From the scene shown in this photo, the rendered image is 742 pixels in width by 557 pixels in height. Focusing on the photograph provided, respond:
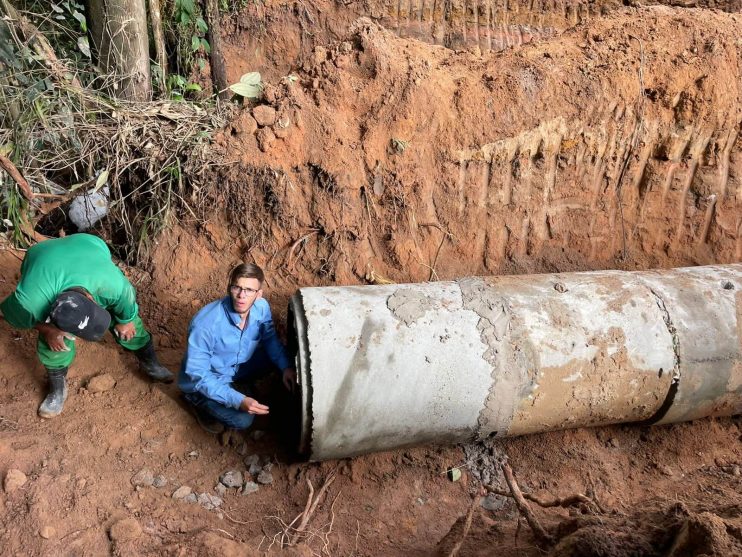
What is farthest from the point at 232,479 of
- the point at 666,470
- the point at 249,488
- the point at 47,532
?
the point at 666,470

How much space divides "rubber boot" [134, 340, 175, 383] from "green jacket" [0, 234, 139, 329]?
1.38 feet

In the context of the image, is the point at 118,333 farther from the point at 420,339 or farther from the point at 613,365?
the point at 613,365

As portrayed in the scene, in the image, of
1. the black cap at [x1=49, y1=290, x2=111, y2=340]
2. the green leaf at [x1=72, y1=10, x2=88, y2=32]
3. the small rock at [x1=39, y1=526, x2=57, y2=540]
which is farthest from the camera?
the green leaf at [x1=72, y1=10, x2=88, y2=32]

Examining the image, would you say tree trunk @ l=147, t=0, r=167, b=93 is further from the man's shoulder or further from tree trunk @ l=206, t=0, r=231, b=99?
the man's shoulder

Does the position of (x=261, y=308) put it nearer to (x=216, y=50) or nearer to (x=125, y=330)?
(x=125, y=330)

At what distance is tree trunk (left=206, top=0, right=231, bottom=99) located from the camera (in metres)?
4.65

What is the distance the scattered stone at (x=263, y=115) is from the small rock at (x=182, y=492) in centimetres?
247

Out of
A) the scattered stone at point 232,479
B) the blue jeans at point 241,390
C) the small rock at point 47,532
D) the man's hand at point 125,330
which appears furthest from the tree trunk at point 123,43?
the small rock at point 47,532

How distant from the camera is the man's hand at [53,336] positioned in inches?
126

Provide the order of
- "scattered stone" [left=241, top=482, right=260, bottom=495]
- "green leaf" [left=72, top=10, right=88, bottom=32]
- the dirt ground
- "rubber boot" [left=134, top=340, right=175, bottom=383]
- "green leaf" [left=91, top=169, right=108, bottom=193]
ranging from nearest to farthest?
the dirt ground
"scattered stone" [left=241, top=482, right=260, bottom=495]
"rubber boot" [left=134, top=340, right=175, bottom=383]
"green leaf" [left=91, top=169, right=108, bottom=193]
"green leaf" [left=72, top=10, right=88, bottom=32]

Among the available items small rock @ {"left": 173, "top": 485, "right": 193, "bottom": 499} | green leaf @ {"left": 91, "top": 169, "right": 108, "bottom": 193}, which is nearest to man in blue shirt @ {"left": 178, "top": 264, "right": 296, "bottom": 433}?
small rock @ {"left": 173, "top": 485, "right": 193, "bottom": 499}

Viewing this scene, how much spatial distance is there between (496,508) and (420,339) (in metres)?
1.21

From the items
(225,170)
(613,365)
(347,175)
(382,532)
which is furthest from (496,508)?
(225,170)

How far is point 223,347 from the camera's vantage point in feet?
11.1
